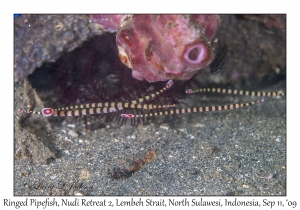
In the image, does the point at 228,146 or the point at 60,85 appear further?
the point at 60,85

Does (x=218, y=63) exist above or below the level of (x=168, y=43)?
above

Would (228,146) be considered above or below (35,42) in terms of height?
below

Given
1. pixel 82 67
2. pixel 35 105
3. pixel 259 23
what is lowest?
pixel 35 105

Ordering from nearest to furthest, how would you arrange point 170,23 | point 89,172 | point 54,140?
point 170,23
point 89,172
point 54,140

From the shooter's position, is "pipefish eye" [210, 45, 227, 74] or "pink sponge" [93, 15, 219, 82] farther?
"pipefish eye" [210, 45, 227, 74]

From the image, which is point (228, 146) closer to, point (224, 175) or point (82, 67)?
point (224, 175)

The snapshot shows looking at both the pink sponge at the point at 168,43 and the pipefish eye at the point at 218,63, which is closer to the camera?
the pink sponge at the point at 168,43

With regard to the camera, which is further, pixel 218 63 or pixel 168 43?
pixel 218 63
